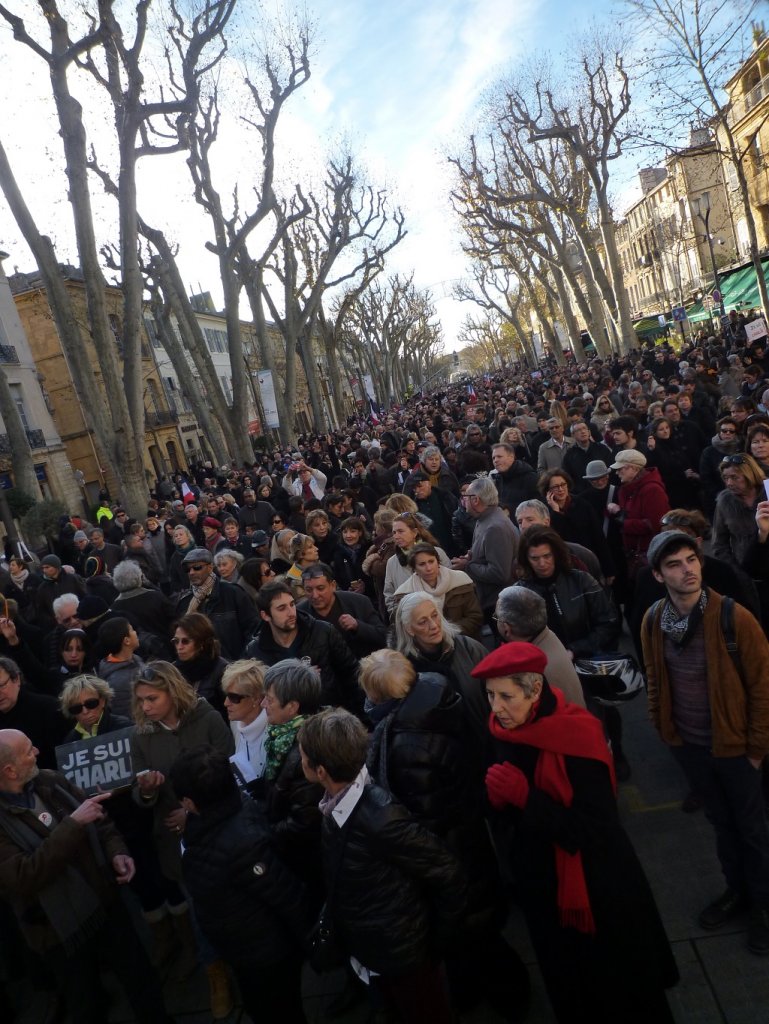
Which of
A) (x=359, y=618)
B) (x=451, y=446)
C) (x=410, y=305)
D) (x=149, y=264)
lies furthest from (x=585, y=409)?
(x=410, y=305)

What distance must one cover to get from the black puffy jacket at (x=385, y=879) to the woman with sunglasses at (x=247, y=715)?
0.92 m

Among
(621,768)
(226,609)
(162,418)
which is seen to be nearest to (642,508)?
(621,768)

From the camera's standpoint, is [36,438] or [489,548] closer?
[489,548]

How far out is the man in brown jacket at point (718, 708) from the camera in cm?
282

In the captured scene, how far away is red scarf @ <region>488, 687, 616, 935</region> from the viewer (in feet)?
7.67

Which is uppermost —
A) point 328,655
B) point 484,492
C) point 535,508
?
point 484,492

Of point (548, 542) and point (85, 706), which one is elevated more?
point (548, 542)

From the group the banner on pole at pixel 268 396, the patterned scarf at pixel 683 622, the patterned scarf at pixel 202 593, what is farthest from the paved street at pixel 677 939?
the banner on pole at pixel 268 396

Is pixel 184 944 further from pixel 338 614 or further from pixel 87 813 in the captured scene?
pixel 338 614

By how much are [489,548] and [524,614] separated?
1746mm

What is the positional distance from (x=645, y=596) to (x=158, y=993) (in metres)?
2.90

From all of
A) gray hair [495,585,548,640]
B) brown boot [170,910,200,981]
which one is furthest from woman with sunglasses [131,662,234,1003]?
gray hair [495,585,548,640]

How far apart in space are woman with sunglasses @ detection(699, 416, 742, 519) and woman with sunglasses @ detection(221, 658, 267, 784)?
15.0 ft

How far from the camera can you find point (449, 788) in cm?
272
